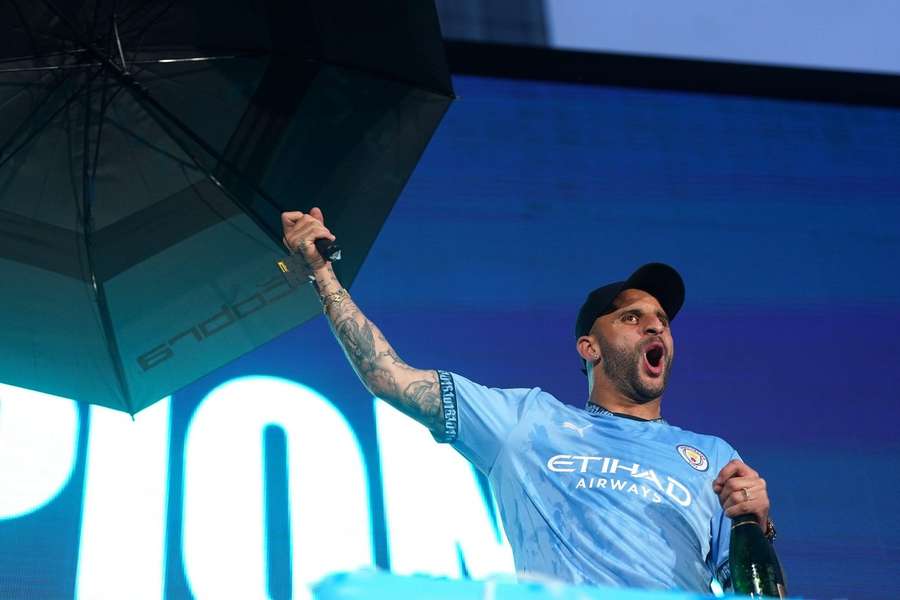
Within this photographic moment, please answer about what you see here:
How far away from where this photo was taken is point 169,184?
7.77ft

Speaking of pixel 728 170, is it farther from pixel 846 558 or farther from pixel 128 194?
pixel 128 194

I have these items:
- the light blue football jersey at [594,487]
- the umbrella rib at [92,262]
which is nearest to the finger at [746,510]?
the light blue football jersey at [594,487]

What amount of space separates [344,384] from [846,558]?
1.40 meters

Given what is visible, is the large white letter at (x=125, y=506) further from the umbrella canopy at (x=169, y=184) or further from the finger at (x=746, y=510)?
the finger at (x=746, y=510)

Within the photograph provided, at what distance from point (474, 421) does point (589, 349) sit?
0.43 m

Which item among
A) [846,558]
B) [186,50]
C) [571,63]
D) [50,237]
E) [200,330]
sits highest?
[571,63]

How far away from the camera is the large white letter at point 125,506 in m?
2.54

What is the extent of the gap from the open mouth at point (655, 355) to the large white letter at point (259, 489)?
2.77 feet

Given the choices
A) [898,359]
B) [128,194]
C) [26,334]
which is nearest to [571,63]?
[898,359]

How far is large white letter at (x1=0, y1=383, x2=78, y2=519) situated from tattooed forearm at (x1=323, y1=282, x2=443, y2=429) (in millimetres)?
976

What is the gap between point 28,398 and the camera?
278 centimetres

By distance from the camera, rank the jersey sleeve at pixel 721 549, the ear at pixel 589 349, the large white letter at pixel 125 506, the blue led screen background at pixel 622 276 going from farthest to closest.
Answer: the blue led screen background at pixel 622 276 → the large white letter at pixel 125 506 → the ear at pixel 589 349 → the jersey sleeve at pixel 721 549

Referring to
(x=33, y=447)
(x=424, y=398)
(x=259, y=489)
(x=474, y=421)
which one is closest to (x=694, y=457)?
(x=474, y=421)

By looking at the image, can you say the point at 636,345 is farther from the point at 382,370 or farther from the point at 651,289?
the point at 382,370
